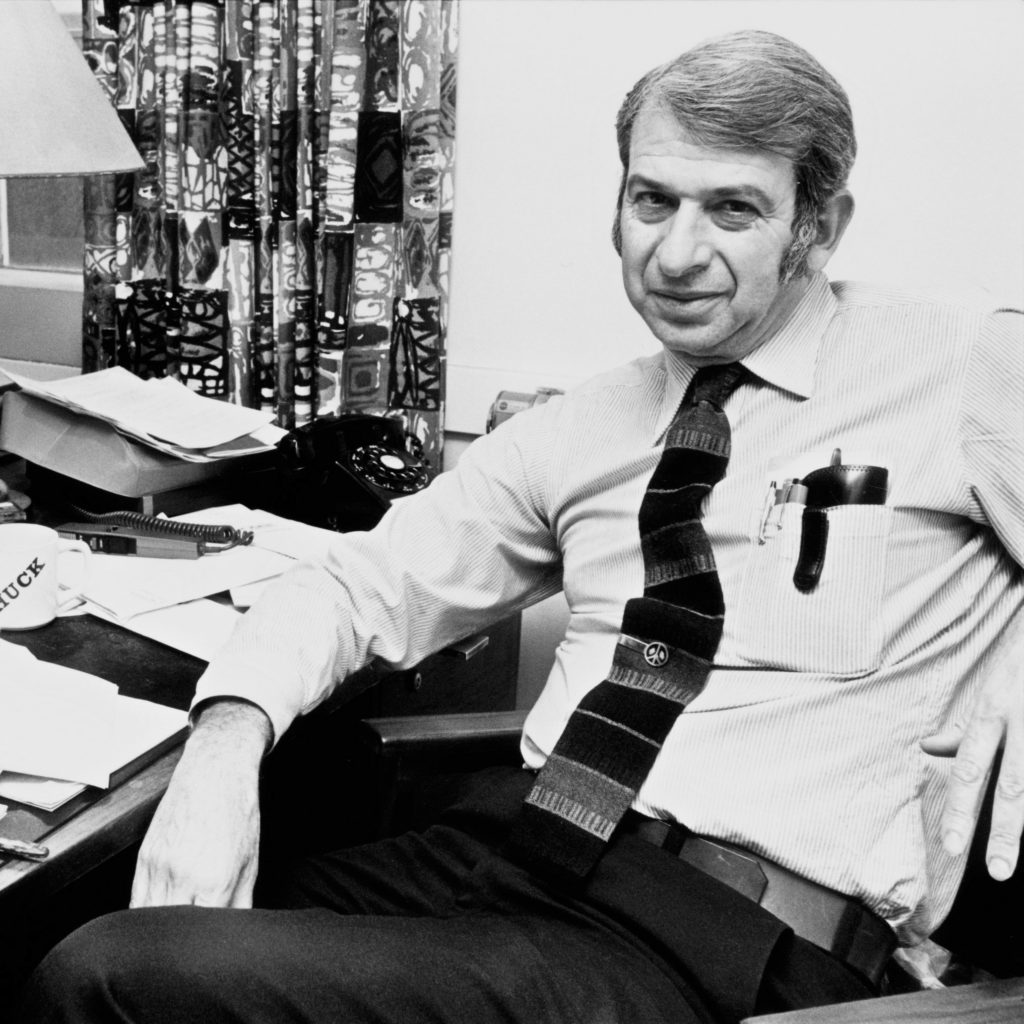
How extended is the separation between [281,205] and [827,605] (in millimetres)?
1230

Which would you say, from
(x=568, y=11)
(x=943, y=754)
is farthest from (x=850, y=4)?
(x=943, y=754)

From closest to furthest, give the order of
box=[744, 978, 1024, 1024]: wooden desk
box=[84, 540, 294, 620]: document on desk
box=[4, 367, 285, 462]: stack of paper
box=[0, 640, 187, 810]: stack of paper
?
box=[744, 978, 1024, 1024]: wooden desk → box=[0, 640, 187, 810]: stack of paper → box=[84, 540, 294, 620]: document on desk → box=[4, 367, 285, 462]: stack of paper

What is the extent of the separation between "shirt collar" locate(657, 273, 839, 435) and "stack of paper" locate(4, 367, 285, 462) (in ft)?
2.18

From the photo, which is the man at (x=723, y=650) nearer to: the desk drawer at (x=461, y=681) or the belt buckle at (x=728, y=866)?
the belt buckle at (x=728, y=866)

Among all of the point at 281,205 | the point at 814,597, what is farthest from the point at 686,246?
the point at 281,205

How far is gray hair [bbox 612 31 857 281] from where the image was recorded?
3.79ft

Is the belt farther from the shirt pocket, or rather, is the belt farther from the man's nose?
A: the man's nose

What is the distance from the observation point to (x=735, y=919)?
1.05 m

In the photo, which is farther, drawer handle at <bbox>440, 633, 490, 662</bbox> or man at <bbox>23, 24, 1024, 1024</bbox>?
drawer handle at <bbox>440, 633, 490, 662</bbox>

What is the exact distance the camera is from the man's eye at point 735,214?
120cm

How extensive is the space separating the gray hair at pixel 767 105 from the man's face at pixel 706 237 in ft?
0.04

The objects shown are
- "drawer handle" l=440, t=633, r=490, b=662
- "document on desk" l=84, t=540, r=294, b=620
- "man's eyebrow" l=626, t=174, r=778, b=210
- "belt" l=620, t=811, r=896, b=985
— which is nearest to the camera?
"belt" l=620, t=811, r=896, b=985

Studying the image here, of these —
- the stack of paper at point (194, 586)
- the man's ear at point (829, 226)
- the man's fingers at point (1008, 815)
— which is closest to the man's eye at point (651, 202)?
the man's ear at point (829, 226)

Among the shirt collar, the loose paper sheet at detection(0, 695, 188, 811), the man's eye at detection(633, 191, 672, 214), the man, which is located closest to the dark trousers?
the man
